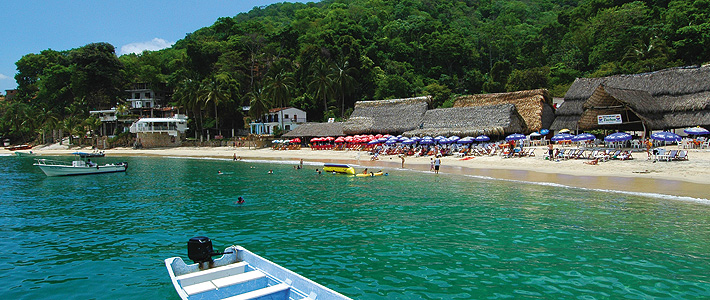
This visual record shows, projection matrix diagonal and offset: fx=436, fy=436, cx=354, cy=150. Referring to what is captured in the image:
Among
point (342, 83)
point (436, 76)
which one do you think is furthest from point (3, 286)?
point (436, 76)

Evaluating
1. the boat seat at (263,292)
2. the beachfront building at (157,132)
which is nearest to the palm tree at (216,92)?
the beachfront building at (157,132)

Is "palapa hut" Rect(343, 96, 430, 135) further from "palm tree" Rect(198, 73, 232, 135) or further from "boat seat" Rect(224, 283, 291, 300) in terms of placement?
"boat seat" Rect(224, 283, 291, 300)

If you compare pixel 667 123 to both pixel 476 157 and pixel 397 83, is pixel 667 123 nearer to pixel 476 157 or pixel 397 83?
pixel 476 157

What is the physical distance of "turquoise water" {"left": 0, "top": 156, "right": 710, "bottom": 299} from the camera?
9383 mm

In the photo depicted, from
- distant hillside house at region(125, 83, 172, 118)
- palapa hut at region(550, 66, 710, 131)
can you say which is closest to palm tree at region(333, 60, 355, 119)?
palapa hut at region(550, 66, 710, 131)

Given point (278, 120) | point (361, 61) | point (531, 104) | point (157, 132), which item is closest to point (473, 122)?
point (531, 104)

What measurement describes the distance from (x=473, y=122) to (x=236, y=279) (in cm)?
3753

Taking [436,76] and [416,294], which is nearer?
[416,294]

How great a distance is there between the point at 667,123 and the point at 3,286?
4012 cm

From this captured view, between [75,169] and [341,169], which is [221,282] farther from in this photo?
[75,169]

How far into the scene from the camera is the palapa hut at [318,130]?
5350cm

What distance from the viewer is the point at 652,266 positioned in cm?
1018

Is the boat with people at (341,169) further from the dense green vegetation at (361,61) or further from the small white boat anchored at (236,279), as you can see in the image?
the dense green vegetation at (361,61)

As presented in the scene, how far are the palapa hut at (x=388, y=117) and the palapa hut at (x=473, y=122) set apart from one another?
5.82ft
